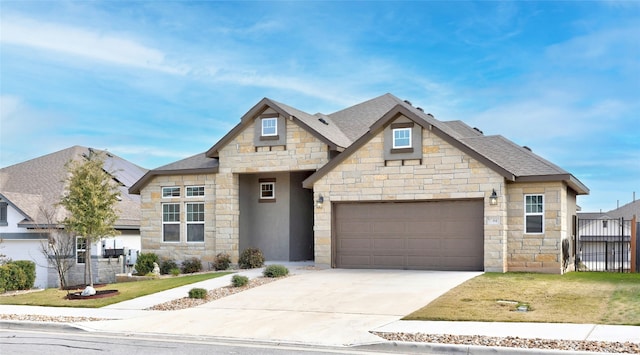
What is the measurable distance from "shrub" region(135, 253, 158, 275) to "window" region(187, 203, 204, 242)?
1.65 metres

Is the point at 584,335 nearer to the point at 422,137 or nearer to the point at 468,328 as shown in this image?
the point at 468,328

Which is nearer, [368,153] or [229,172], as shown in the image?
[368,153]

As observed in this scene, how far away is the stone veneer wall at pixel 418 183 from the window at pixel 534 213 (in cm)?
103

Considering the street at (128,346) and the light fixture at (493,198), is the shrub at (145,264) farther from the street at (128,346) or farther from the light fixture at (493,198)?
the light fixture at (493,198)

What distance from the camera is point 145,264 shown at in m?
26.1

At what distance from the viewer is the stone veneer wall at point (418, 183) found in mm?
21359

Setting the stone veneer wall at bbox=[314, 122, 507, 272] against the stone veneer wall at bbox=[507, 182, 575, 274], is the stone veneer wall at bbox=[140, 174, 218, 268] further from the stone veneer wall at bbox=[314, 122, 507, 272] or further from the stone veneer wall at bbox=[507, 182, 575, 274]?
the stone veneer wall at bbox=[507, 182, 575, 274]

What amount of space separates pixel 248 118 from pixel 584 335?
54.2 ft

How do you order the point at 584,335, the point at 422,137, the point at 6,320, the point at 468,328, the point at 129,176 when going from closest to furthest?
1. the point at 584,335
2. the point at 468,328
3. the point at 6,320
4. the point at 422,137
5. the point at 129,176

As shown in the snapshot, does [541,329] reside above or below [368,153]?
below

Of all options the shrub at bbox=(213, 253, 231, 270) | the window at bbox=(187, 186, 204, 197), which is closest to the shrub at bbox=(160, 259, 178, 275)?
the shrub at bbox=(213, 253, 231, 270)

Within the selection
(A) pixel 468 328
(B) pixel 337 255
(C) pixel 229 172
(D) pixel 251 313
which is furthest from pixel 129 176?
(A) pixel 468 328

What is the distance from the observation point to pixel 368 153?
22.9 m

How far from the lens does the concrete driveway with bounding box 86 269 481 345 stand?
12852 mm
